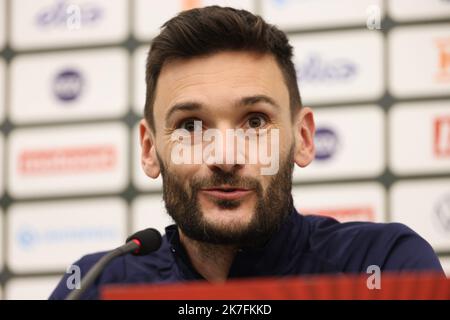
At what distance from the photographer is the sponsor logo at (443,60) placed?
2429 mm

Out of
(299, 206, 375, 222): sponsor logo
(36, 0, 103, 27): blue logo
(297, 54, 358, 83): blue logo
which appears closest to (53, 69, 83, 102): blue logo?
(36, 0, 103, 27): blue logo

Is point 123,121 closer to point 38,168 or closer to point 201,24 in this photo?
point 38,168

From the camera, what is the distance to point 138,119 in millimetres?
2619

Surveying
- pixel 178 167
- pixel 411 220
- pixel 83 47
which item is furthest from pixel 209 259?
pixel 83 47

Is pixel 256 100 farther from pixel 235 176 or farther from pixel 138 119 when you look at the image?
pixel 138 119

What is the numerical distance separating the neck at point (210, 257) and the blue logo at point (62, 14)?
1.79 meters

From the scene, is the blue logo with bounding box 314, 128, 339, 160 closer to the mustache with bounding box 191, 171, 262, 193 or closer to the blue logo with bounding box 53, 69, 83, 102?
the blue logo with bounding box 53, 69, 83, 102

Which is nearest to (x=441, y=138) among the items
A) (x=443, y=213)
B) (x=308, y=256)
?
(x=443, y=213)

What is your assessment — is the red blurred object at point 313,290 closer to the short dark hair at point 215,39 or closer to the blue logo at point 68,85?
the short dark hair at point 215,39

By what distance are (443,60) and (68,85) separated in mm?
1479

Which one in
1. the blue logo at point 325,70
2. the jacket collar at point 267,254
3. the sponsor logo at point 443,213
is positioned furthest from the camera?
the blue logo at point 325,70

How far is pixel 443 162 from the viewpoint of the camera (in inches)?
94.1

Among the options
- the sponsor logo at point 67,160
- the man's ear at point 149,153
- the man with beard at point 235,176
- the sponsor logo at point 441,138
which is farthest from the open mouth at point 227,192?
the sponsor logo at point 67,160

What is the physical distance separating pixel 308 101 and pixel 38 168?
1.13 metres
